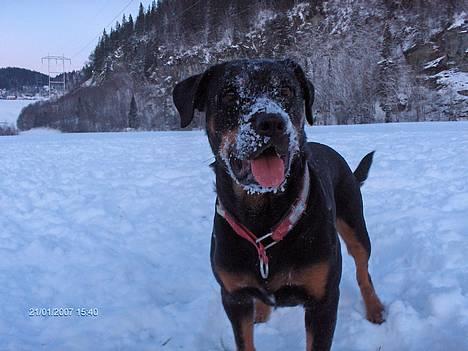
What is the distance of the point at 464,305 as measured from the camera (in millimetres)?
3367

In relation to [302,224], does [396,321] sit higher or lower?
lower

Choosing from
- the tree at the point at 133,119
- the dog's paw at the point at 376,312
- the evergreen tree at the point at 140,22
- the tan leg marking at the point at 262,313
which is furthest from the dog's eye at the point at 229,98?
the evergreen tree at the point at 140,22

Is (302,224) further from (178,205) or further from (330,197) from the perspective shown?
(178,205)

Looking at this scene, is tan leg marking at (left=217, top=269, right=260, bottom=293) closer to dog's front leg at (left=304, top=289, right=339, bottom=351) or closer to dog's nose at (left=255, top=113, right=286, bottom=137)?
dog's front leg at (left=304, top=289, right=339, bottom=351)

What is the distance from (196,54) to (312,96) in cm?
6437

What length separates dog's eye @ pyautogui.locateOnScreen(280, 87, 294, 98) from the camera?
277cm

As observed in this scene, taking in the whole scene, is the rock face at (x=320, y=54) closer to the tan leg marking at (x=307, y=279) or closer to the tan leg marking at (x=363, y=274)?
the tan leg marking at (x=363, y=274)

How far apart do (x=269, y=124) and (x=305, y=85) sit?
0.90 m

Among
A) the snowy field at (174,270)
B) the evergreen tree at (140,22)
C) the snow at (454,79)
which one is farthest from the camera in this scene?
the evergreen tree at (140,22)

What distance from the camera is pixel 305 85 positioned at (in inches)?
124

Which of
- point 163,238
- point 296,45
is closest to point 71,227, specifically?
point 163,238

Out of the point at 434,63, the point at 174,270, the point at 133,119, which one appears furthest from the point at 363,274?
the point at 133,119

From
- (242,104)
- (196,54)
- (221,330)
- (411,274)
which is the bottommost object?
(221,330)
